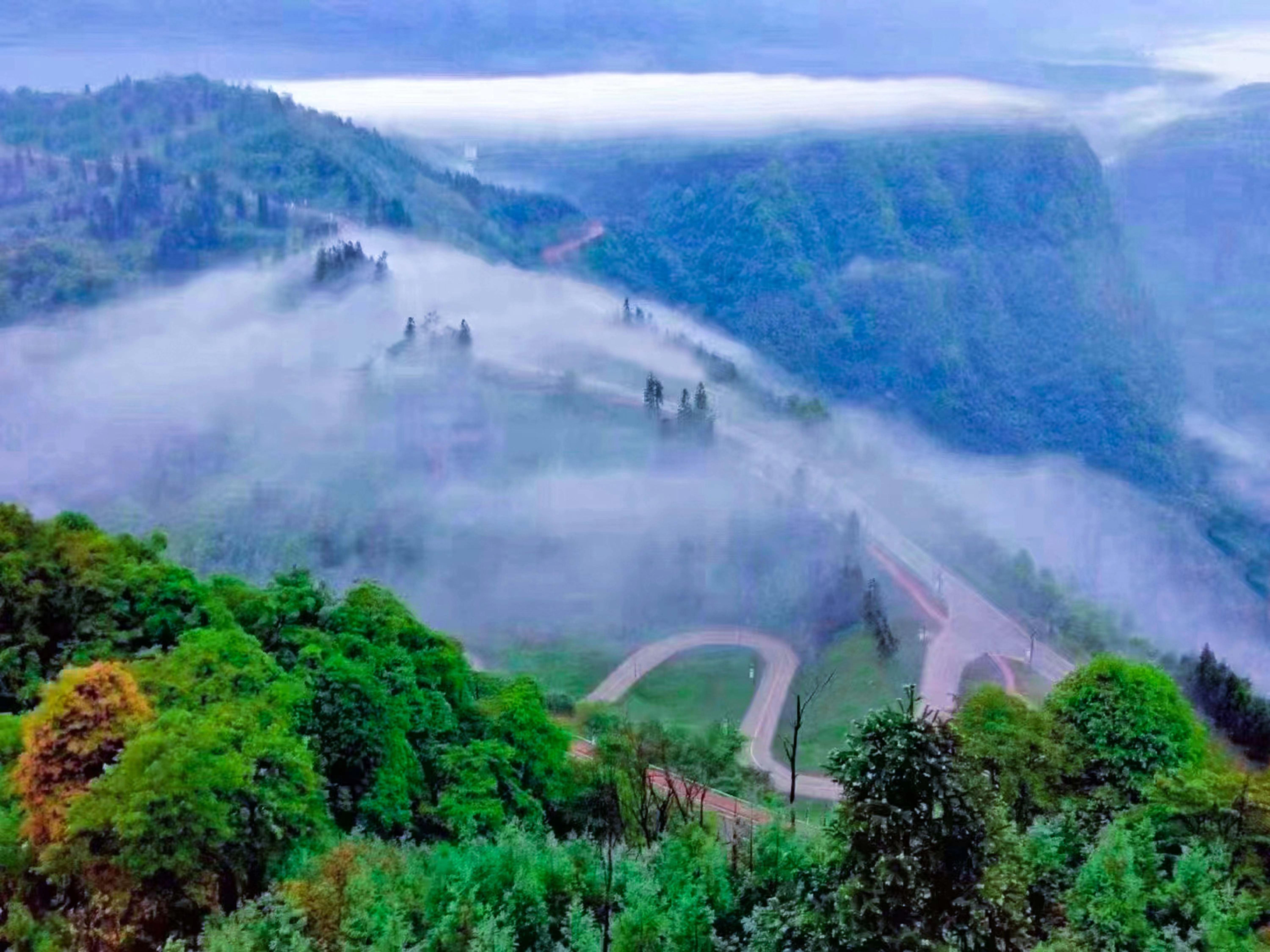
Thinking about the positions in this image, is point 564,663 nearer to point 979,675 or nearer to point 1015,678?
point 979,675

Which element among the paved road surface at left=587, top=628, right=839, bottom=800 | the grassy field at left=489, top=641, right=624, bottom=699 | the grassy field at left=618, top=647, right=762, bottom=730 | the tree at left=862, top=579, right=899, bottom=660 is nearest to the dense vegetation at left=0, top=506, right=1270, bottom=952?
the paved road surface at left=587, top=628, right=839, bottom=800

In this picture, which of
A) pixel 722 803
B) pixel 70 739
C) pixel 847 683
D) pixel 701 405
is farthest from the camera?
pixel 701 405

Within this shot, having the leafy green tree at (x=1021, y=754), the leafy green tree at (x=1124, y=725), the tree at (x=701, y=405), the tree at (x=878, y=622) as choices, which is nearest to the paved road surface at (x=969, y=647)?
the tree at (x=878, y=622)

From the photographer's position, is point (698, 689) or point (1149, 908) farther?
point (698, 689)

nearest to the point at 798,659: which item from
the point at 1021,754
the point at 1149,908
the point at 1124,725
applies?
the point at 1124,725

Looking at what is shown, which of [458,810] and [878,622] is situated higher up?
[458,810]

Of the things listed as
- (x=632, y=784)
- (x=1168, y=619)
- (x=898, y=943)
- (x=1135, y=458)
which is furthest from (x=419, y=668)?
(x=1135, y=458)

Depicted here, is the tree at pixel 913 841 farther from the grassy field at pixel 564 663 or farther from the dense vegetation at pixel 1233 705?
the grassy field at pixel 564 663
